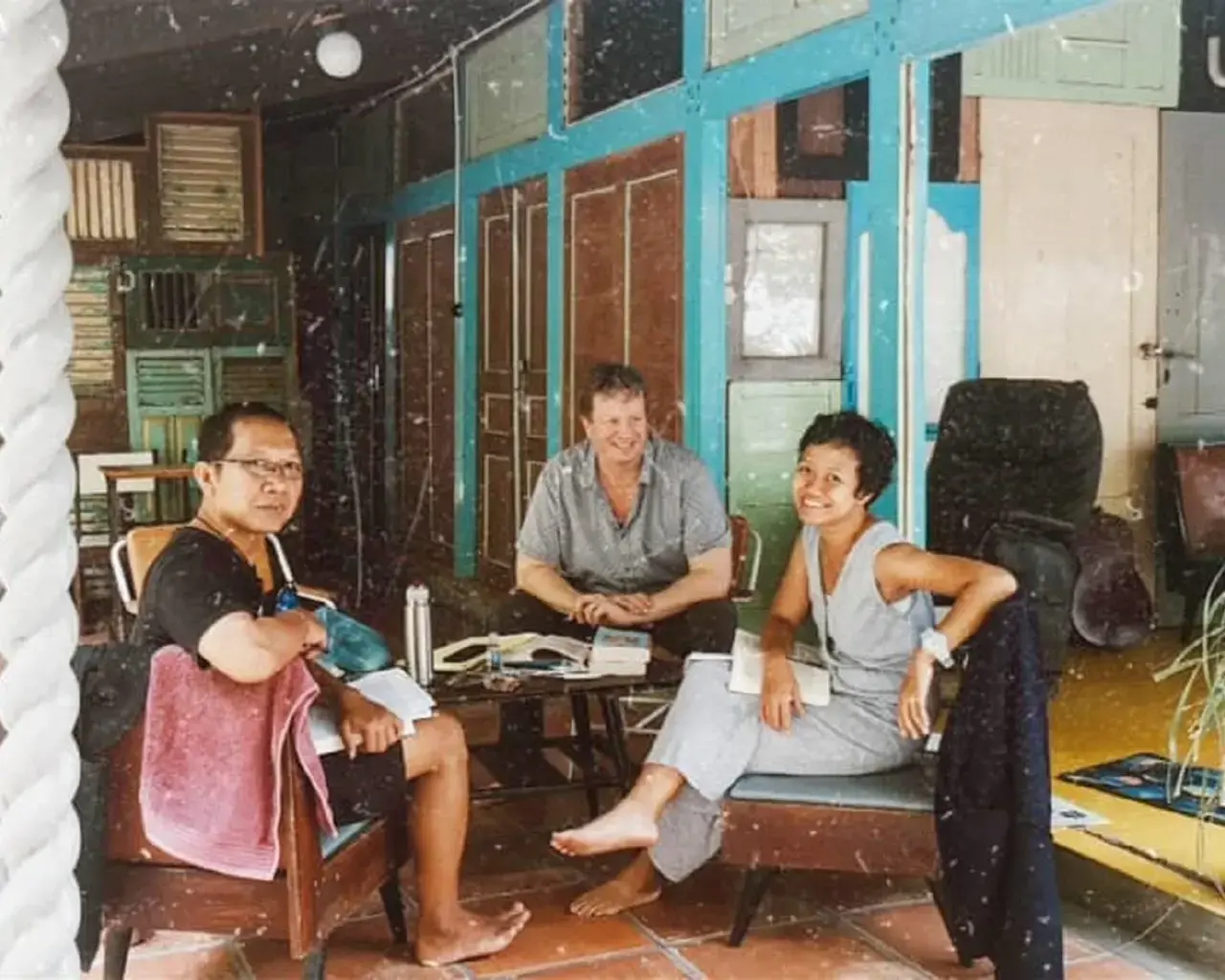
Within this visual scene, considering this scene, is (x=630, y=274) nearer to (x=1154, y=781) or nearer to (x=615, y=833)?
(x=1154, y=781)

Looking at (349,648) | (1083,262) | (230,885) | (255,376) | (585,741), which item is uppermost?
(1083,262)

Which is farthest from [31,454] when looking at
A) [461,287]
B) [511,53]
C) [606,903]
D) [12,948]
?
[461,287]

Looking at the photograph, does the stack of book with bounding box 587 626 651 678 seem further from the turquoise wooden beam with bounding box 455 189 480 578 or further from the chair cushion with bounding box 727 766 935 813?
the turquoise wooden beam with bounding box 455 189 480 578

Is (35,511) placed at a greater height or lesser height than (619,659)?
greater

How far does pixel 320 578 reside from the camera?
7.72 metres

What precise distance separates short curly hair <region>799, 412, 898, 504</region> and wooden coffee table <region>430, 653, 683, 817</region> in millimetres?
616

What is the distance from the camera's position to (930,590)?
8.48 ft

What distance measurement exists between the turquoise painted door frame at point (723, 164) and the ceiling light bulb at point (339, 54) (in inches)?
30.0

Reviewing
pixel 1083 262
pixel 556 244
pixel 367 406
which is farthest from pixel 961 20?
pixel 367 406

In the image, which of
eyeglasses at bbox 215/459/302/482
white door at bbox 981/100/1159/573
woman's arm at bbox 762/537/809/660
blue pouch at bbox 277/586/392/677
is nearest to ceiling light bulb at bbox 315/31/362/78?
white door at bbox 981/100/1159/573

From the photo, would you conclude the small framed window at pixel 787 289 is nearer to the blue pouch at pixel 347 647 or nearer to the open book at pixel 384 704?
the blue pouch at pixel 347 647

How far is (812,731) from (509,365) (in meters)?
3.94

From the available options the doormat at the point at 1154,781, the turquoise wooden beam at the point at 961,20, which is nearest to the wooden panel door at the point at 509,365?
the turquoise wooden beam at the point at 961,20

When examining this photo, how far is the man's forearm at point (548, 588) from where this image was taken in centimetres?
354
